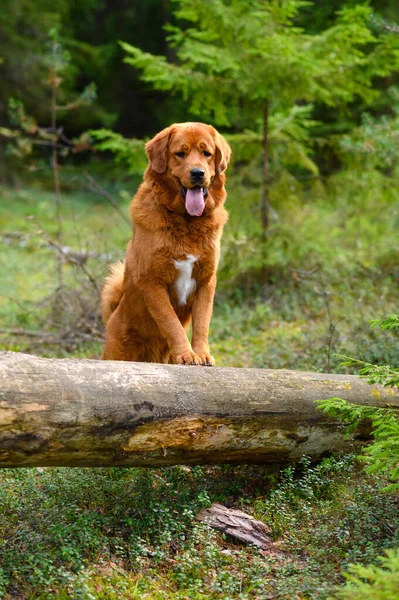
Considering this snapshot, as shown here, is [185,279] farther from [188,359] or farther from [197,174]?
[197,174]

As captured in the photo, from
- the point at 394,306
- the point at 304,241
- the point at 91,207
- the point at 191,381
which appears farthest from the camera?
the point at 91,207

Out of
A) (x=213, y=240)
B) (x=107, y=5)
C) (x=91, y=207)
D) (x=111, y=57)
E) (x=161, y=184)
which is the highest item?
(x=107, y=5)

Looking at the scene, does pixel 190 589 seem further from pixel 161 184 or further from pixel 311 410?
pixel 161 184

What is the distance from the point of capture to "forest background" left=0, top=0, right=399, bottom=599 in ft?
12.1

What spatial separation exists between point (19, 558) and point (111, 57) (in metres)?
23.6

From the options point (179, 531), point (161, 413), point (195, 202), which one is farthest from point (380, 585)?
point (195, 202)

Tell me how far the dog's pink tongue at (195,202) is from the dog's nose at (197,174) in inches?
3.9

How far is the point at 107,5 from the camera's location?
26.8 m

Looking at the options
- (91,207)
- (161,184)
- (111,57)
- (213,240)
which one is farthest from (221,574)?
(111,57)

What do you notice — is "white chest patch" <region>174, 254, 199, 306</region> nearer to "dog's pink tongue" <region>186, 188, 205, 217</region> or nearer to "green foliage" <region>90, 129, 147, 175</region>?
"dog's pink tongue" <region>186, 188, 205, 217</region>

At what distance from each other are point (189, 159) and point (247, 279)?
196 inches

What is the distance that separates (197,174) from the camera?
4.79 meters

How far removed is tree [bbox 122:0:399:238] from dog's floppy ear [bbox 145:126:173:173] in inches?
149

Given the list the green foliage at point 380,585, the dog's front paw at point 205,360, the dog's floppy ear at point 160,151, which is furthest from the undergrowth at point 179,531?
the dog's floppy ear at point 160,151
